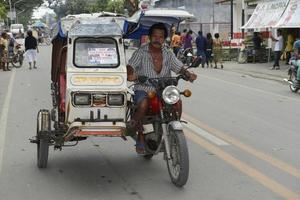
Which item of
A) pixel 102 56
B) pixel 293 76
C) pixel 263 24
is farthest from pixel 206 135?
pixel 263 24

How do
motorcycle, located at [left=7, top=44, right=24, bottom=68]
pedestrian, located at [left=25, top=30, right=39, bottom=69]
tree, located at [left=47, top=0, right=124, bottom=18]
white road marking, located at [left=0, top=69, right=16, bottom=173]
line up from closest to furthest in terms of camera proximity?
white road marking, located at [left=0, top=69, right=16, bottom=173]
pedestrian, located at [left=25, top=30, right=39, bottom=69]
motorcycle, located at [left=7, top=44, right=24, bottom=68]
tree, located at [left=47, top=0, right=124, bottom=18]

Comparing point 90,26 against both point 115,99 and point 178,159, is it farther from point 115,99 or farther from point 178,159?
point 178,159

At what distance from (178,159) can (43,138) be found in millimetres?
1774

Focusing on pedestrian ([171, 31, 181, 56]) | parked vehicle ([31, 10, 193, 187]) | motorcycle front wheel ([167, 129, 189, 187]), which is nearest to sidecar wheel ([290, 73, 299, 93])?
parked vehicle ([31, 10, 193, 187])

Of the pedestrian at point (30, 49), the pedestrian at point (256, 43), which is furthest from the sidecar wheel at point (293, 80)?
the pedestrian at point (30, 49)

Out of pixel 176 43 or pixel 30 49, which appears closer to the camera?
pixel 30 49

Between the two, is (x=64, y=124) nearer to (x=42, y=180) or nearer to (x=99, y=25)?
(x=42, y=180)

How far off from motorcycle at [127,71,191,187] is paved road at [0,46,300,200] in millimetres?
250

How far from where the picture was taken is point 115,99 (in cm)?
690

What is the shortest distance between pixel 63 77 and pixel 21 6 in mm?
107654

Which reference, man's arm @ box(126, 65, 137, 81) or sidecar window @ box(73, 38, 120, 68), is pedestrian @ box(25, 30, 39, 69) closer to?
sidecar window @ box(73, 38, 120, 68)

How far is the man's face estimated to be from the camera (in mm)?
7199

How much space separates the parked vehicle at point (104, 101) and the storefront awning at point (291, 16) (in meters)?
18.2

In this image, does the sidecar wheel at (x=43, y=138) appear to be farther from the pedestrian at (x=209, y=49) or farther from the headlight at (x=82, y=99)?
the pedestrian at (x=209, y=49)
